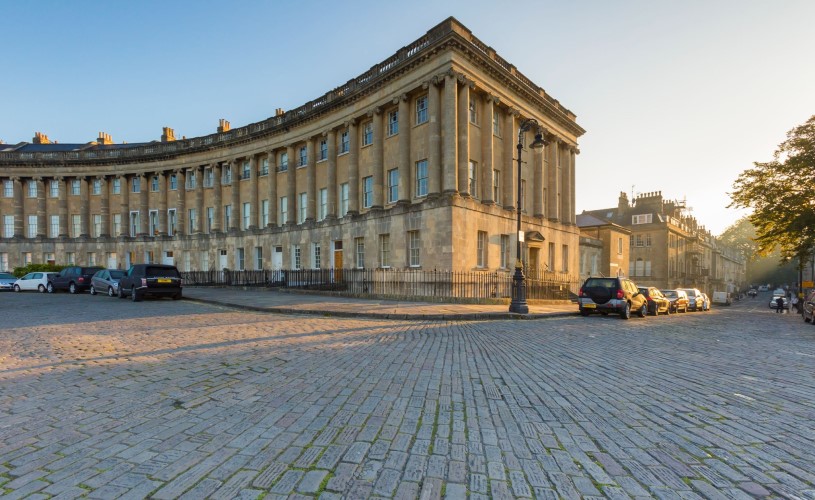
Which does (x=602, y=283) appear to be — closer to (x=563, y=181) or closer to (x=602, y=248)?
(x=563, y=181)

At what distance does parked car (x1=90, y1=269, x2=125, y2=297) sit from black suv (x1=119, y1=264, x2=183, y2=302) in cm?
179

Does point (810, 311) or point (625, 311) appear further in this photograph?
point (810, 311)

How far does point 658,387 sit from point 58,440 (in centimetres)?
660

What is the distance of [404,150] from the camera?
2316 centimetres

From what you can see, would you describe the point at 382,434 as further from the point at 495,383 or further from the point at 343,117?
the point at 343,117

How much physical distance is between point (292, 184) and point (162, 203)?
712 inches

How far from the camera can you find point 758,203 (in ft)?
73.6

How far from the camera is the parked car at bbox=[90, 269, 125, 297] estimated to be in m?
20.2

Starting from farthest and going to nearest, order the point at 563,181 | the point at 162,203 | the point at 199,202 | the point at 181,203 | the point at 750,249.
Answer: the point at 750,249
the point at 162,203
the point at 181,203
the point at 199,202
the point at 563,181

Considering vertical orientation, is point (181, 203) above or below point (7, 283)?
above

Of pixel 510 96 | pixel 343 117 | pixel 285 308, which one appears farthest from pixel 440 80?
pixel 285 308

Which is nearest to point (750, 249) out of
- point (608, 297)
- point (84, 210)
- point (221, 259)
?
point (608, 297)

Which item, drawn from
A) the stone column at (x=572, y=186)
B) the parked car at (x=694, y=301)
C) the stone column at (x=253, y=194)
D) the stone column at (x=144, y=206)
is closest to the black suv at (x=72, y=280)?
the stone column at (x=253, y=194)

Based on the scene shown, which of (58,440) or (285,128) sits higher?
(285,128)
